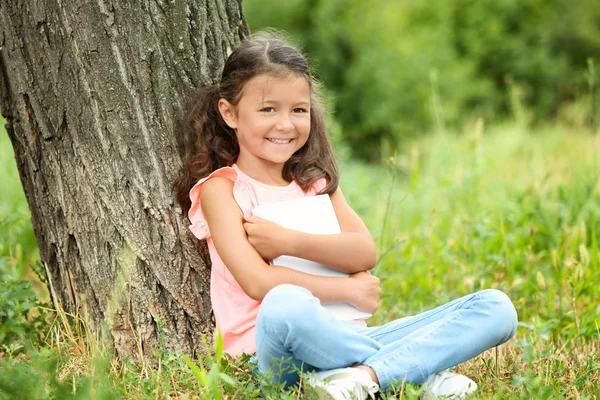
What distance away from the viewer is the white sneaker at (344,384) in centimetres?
212

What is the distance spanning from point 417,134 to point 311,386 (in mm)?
10172

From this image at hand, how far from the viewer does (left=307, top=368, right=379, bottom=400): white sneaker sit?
2.12m

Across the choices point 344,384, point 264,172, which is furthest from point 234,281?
point 344,384

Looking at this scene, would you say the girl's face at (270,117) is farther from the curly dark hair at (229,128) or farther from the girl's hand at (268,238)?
the girl's hand at (268,238)

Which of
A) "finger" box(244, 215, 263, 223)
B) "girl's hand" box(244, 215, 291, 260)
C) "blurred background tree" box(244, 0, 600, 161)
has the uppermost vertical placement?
"finger" box(244, 215, 263, 223)

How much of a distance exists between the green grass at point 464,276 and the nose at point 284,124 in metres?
0.72

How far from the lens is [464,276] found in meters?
3.85

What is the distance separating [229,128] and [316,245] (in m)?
0.60

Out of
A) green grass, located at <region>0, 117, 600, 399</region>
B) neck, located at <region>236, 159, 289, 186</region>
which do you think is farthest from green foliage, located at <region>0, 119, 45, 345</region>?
neck, located at <region>236, 159, 289, 186</region>

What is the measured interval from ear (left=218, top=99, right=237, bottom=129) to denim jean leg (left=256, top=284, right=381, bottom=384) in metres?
0.73

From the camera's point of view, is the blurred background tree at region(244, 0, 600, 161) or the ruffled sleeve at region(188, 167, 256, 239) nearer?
the ruffled sleeve at region(188, 167, 256, 239)

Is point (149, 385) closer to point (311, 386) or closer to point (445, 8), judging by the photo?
point (311, 386)

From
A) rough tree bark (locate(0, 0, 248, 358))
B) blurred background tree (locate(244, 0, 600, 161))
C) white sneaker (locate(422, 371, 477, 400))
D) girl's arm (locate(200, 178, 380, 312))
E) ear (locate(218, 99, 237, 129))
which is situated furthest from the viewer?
blurred background tree (locate(244, 0, 600, 161))

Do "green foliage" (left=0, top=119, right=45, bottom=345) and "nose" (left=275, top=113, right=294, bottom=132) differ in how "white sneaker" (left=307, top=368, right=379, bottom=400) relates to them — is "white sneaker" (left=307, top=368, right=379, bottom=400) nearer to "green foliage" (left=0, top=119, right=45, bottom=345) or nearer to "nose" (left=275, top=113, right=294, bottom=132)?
"nose" (left=275, top=113, right=294, bottom=132)
